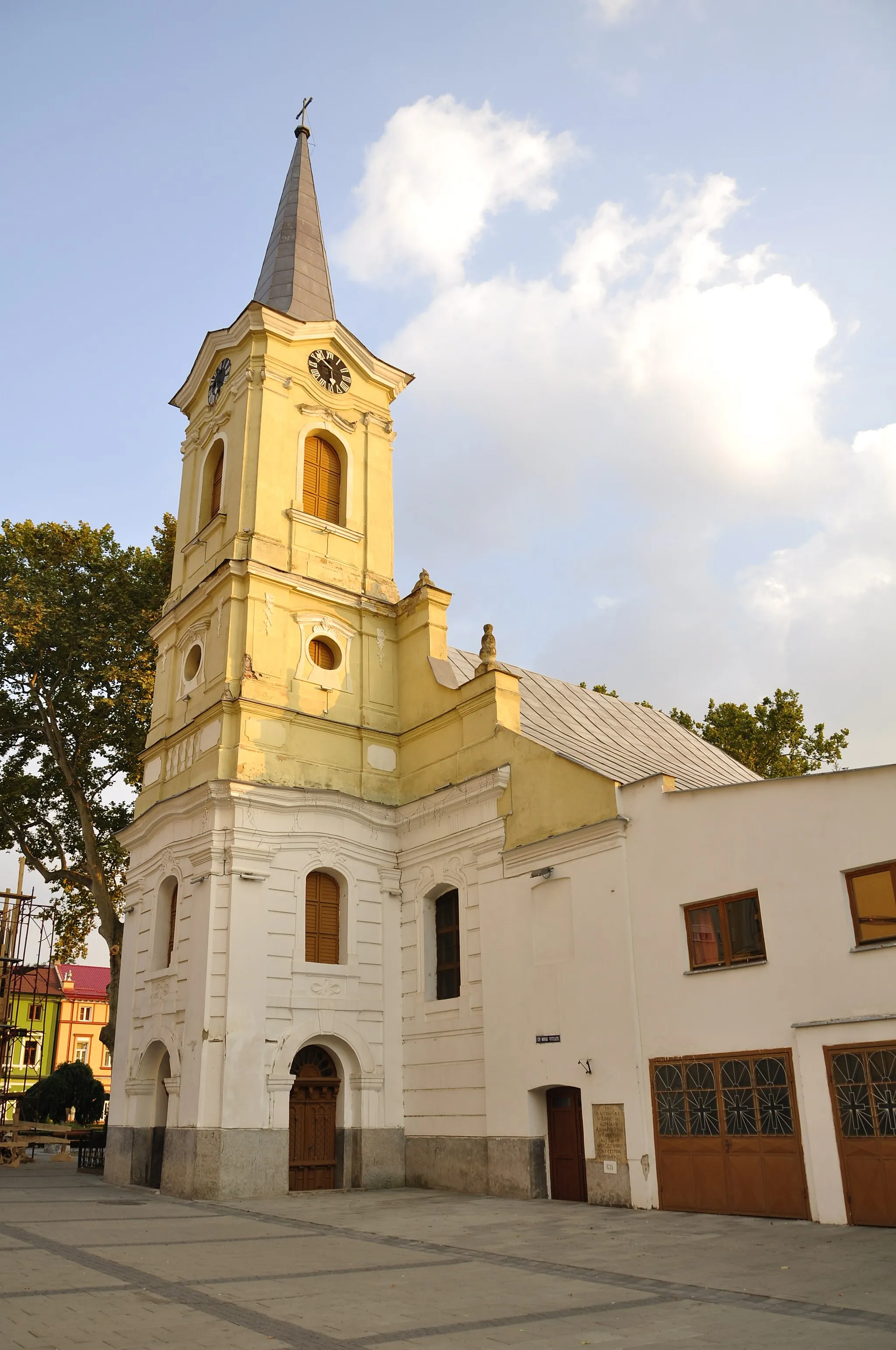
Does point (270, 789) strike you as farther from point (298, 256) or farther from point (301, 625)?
point (298, 256)

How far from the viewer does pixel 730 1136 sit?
1503cm

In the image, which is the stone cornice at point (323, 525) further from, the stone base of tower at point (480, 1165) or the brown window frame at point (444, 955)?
the stone base of tower at point (480, 1165)

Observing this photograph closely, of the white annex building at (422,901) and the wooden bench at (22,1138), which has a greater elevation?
the white annex building at (422,901)

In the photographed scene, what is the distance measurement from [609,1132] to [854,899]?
5726 millimetres

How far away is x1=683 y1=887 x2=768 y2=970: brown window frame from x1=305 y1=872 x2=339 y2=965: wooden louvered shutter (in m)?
8.36

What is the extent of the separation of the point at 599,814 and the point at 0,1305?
12000 millimetres

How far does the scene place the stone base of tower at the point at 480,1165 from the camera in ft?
59.5

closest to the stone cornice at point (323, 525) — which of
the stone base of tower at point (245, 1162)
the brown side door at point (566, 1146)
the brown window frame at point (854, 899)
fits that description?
the stone base of tower at point (245, 1162)

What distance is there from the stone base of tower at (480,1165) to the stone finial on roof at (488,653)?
9077 millimetres

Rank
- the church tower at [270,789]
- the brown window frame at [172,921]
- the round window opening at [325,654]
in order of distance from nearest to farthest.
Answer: the church tower at [270,789]
the brown window frame at [172,921]
the round window opening at [325,654]

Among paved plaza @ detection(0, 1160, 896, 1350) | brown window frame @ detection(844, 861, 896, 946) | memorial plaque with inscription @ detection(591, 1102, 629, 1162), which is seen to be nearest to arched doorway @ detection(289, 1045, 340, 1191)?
paved plaza @ detection(0, 1160, 896, 1350)

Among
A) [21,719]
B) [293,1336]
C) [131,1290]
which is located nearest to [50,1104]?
[21,719]

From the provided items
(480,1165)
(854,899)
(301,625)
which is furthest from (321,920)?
(854,899)

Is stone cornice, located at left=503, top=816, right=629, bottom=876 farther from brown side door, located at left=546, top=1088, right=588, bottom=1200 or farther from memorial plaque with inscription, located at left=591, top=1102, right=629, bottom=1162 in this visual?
memorial plaque with inscription, located at left=591, top=1102, right=629, bottom=1162
